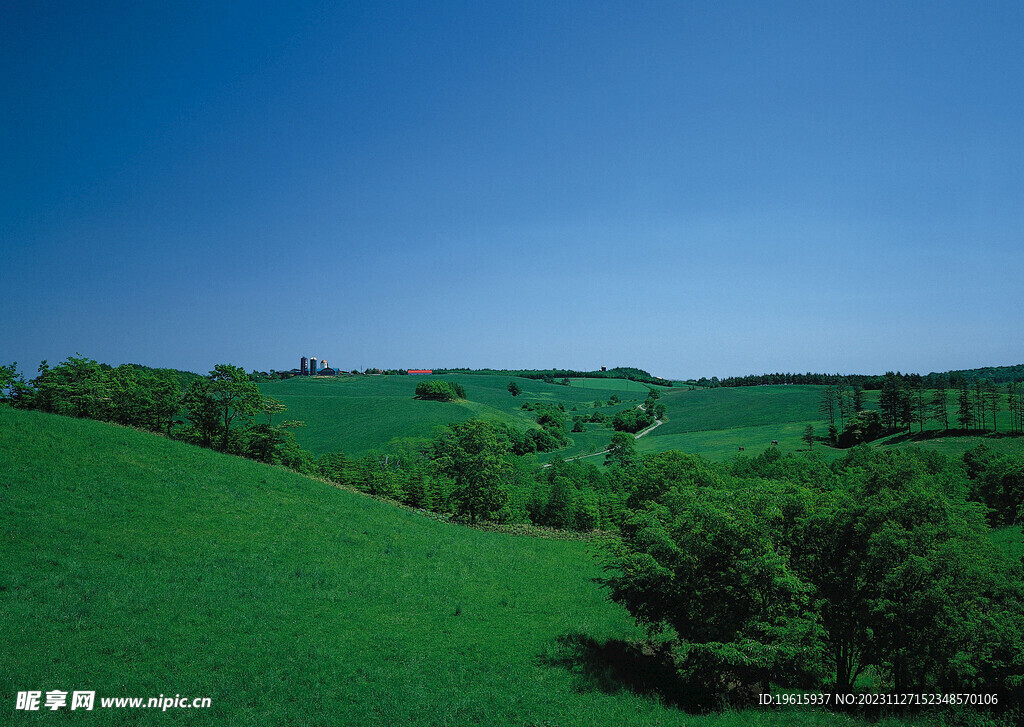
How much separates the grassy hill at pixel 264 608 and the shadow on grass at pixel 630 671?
0.13m

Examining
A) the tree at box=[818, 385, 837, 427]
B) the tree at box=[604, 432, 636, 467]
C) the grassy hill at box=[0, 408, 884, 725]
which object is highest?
the tree at box=[818, 385, 837, 427]

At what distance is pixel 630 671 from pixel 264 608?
48.0 ft

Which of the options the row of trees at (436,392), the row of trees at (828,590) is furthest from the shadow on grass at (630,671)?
the row of trees at (436,392)

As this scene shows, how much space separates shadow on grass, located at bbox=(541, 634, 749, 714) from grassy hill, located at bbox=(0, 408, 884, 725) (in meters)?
0.13

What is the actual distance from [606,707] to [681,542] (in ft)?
19.6

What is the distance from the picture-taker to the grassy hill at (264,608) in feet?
46.2

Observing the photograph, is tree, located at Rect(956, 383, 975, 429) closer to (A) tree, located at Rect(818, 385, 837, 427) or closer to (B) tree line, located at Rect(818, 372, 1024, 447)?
(B) tree line, located at Rect(818, 372, 1024, 447)

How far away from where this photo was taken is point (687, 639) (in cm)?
1784

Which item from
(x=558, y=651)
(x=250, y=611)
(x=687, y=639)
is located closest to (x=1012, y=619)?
(x=687, y=639)

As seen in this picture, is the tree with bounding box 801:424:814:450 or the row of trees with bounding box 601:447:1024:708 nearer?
the row of trees with bounding box 601:447:1024:708

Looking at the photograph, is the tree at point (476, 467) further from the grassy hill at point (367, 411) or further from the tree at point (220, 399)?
the grassy hill at point (367, 411)

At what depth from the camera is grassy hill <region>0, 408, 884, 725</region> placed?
14.1 metres

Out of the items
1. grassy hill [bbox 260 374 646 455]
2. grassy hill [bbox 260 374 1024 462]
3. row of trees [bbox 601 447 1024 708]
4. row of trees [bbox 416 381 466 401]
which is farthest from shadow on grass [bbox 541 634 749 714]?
row of trees [bbox 416 381 466 401]

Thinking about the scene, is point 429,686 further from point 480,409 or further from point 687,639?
point 480,409
